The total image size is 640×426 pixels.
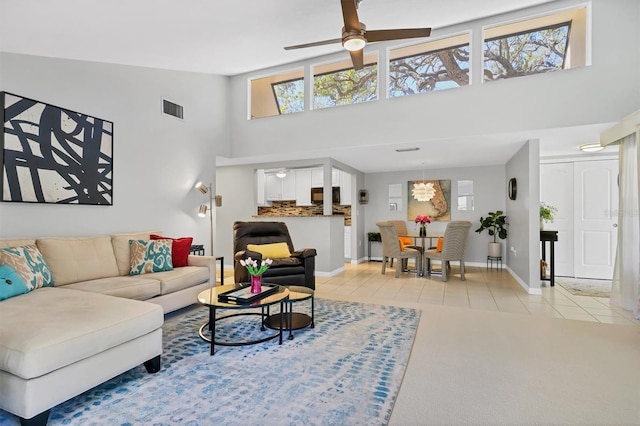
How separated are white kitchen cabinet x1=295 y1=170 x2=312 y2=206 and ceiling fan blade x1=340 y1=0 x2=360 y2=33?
5.00 meters

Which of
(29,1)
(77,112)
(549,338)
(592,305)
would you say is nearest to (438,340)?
(549,338)

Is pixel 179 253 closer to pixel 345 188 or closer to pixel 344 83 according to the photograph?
pixel 344 83

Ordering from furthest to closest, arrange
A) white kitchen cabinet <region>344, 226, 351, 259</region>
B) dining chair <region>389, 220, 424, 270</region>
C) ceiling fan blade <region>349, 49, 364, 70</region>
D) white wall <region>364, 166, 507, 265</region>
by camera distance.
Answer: white kitchen cabinet <region>344, 226, 351, 259</region> → white wall <region>364, 166, 507, 265</region> → dining chair <region>389, 220, 424, 270</region> → ceiling fan blade <region>349, 49, 364, 70</region>

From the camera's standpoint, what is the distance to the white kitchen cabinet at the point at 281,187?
7941mm

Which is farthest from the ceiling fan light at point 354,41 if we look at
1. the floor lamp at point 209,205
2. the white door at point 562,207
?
the white door at point 562,207

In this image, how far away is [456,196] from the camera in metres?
7.40

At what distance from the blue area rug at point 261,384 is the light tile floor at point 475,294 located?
4.78 feet

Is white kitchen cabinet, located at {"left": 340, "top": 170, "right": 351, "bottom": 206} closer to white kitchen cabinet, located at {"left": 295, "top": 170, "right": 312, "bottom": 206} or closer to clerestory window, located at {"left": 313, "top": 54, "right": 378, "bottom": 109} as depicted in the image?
white kitchen cabinet, located at {"left": 295, "top": 170, "right": 312, "bottom": 206}

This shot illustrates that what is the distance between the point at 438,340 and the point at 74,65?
15.3ft

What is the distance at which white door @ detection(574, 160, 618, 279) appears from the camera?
549cm

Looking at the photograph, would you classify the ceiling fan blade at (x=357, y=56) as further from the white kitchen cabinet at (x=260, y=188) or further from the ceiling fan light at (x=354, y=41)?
the white kitchen cabinet at (x=260, y=188)

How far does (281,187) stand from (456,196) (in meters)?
4.05

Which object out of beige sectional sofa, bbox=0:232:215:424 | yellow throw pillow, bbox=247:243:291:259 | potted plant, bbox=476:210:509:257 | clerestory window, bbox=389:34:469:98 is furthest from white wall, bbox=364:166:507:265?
beige sectional sofa, bbox=0:232:215:424

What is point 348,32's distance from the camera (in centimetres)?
286
